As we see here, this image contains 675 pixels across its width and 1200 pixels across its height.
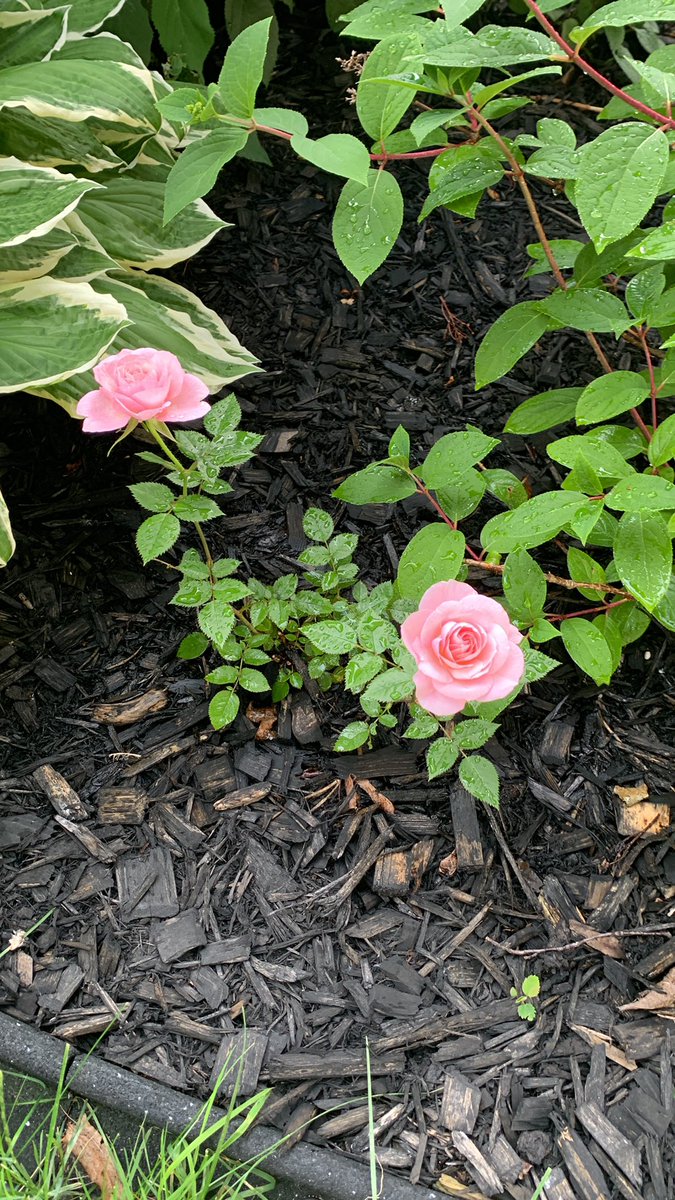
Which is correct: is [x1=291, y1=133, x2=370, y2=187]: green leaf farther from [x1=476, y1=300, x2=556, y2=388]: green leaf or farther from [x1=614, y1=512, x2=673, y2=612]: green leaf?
[x1=614, y1=512, x2=673, y2=612]: green leaf

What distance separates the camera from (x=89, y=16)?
1.82 m

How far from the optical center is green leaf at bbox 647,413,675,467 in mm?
1304

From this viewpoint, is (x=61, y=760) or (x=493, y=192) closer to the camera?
(x=61, y=760)

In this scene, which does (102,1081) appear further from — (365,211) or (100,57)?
(100,57)

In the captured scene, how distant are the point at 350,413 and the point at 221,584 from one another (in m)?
0.65

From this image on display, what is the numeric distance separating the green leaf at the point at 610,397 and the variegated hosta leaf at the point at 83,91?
34.6 inches

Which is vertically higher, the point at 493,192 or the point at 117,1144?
the point at 493,192

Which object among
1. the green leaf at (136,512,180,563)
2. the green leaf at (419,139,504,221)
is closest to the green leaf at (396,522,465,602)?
the green leaf at (136,512,180,563)

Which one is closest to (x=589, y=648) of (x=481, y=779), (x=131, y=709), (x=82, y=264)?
(x=481, y=779)

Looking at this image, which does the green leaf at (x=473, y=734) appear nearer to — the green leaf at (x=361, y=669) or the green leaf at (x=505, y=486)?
the green leaf at (x=361, y=669)

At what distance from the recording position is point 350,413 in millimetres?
2014

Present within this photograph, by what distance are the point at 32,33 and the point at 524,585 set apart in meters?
1.32

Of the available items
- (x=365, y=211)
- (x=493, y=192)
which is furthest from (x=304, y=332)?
(x=365, y=211)

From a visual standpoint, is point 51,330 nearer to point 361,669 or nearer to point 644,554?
point 361,669
